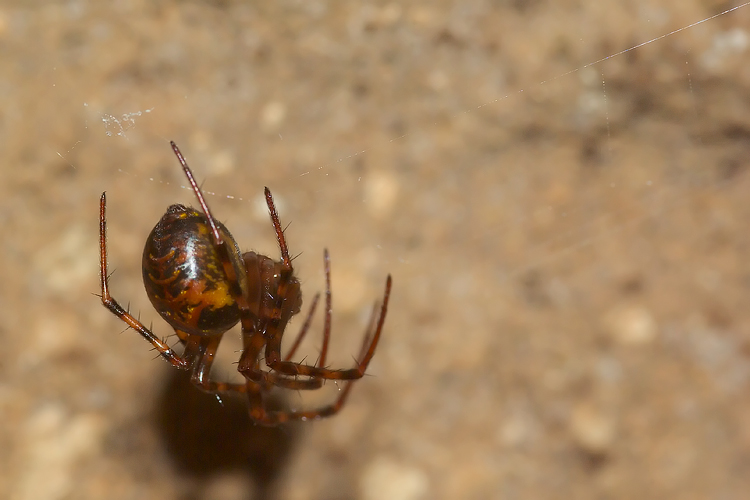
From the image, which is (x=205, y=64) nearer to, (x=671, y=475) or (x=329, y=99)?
(x=329, y=99)

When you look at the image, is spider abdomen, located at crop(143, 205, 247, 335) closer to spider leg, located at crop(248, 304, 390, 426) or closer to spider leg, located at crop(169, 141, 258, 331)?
spider leg, located at crop(169, 141, 258, 331)

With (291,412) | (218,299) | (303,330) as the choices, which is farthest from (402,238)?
(218,299)

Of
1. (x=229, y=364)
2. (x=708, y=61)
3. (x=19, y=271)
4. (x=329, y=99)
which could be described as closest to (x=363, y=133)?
(x=329, y=99)

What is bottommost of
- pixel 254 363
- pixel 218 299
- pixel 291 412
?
pixel 291 412

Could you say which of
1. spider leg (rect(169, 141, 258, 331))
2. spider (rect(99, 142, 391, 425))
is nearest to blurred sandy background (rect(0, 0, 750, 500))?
spider (rect(99, 142, 391, 425))

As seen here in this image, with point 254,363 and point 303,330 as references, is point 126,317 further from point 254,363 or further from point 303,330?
point 303,330

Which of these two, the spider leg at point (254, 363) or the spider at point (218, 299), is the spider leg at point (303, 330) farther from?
the spider leg at point (254, 363)
